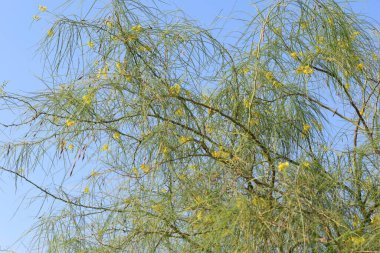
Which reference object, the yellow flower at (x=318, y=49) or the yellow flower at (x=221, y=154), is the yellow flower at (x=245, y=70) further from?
the yellow flower at (x=221, y=154)

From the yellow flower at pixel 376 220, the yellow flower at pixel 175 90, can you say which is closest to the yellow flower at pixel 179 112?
the yellow flower at pixel 175 90

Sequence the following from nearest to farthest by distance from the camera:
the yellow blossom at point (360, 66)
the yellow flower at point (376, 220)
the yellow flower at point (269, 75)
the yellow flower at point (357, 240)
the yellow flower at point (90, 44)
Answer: the yellow flower at point (357, 240) → the yellow flower at point (376, 220) → the yellow flower at point (90, 44) → the yellow flower at point (269, 75) → the yellow blossom at point (360, 66)

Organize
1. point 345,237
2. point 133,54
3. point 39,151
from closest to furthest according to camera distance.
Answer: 1. point 345,237
2. point 133,54
3. point 39,151

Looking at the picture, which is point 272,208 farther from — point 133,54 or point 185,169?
point 133,54

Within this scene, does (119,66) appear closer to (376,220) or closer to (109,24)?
(109,24)

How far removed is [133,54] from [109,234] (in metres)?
0.61

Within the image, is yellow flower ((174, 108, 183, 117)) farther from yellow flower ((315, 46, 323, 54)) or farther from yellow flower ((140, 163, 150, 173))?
yellow flower ((315, 46, 323, 54))

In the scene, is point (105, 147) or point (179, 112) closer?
point (179, 112)

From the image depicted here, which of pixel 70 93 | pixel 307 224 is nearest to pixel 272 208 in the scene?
pixel 307 224

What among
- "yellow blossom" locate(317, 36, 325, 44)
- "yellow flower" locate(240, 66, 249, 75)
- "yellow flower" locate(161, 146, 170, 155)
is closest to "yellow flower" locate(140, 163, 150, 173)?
"yellow flower" locate(161, 146, 170, 155)

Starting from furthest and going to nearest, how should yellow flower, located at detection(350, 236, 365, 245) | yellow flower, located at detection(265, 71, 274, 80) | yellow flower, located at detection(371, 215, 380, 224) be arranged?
yellow flower, located at detection(265, 71, 274, 80) < yellow flower, located at detection(371, 215, 380, 224) < yellow flower, located at detection(350, 236, 365, 245)

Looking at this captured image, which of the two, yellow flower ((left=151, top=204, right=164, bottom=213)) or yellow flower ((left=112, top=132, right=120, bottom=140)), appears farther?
yellow flower ((left=112, top=132, right=120, bottom=140))

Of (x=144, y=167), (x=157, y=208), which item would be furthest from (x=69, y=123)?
(x=157, y=208)

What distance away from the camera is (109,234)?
2.35 m
